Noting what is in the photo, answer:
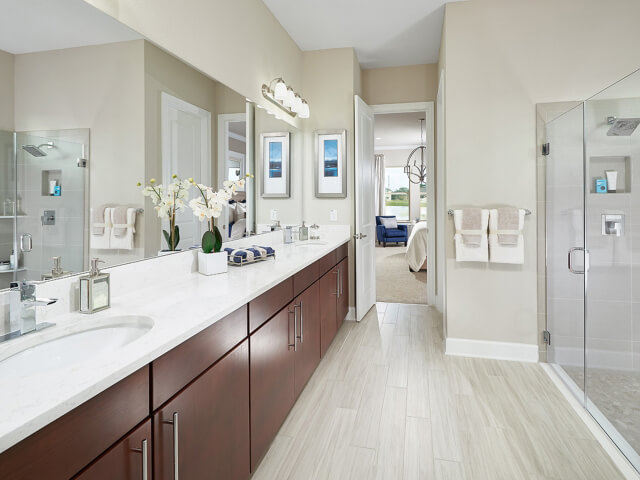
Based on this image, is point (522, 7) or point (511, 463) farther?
point (522, 7)

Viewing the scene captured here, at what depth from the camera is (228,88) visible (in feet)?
8.33

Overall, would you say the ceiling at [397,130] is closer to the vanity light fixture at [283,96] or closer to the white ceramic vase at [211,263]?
the vanity light fixture at [283,96]

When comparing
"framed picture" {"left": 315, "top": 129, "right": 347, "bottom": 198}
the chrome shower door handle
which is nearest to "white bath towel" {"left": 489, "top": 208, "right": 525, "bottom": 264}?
the chrome shower door handle

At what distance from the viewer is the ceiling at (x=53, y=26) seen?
117cm

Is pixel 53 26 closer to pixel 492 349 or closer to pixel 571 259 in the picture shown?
pixel 571 259

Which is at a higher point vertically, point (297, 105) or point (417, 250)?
point (297, 105)

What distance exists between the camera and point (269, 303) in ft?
5.95

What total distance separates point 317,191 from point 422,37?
1.74 metres

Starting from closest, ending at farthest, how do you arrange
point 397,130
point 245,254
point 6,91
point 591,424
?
Answer: 1. point 6,91
2. point 591,424
3. point 245,254
4. point 397,130

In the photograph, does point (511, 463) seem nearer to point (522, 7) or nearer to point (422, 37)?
point (522, 7)

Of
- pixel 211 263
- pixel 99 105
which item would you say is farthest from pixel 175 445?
pixel 99 105

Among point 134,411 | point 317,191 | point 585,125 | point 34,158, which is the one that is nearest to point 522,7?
point 585,125

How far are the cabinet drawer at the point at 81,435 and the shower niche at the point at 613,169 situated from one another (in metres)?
2.21

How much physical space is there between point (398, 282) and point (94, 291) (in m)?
5.15
